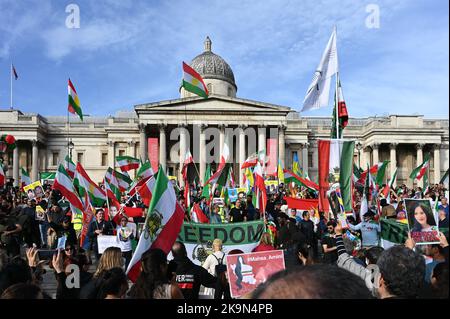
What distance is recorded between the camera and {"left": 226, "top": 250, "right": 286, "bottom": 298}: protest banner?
4.64 meters

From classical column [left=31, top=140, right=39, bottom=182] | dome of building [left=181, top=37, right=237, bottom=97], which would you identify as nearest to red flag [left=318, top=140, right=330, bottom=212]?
dome of building [left=181, top=37, right=237, bottom=97]

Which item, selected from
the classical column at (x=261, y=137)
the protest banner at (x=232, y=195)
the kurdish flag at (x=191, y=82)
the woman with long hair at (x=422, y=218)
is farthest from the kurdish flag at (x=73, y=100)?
the classical column at (x=261, y=137)

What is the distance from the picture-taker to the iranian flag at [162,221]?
5.29 meters

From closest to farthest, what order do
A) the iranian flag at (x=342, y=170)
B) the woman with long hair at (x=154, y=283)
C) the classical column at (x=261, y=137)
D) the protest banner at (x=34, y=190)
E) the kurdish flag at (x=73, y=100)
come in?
the woman with long hair at (x=154, y=283)
the iranian flag at (x=342, y=170)
the protest banner at (x=34, y=190)
the kurdish flag at (x=73, y=100)
the classical column at (x=261, y=137)

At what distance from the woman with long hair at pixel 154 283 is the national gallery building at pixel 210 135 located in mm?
40746

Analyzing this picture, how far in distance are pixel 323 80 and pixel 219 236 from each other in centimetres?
636

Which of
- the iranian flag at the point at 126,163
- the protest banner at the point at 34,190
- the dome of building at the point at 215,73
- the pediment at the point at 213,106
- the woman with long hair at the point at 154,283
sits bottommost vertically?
the woman with long hair at the point at 154,283

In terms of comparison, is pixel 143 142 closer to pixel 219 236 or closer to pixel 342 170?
pixel 342 170

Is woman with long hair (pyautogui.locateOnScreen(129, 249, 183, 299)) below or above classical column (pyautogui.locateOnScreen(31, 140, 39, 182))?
below

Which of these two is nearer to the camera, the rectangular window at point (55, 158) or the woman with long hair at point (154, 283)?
the woman with long hair at point (154, 283)

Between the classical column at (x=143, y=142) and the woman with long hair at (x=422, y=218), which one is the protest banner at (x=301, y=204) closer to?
the woman with long hair at (x=422, y=218)

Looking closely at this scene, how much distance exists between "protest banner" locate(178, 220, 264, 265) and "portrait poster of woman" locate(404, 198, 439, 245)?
7.64 feet

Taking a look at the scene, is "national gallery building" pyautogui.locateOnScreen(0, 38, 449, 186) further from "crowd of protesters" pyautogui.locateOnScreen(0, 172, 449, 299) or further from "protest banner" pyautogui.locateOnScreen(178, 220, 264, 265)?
"protest banner" pyautogui.locateOnScreen(178, 220, 264, 265)

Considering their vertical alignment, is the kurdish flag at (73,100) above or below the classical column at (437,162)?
above
